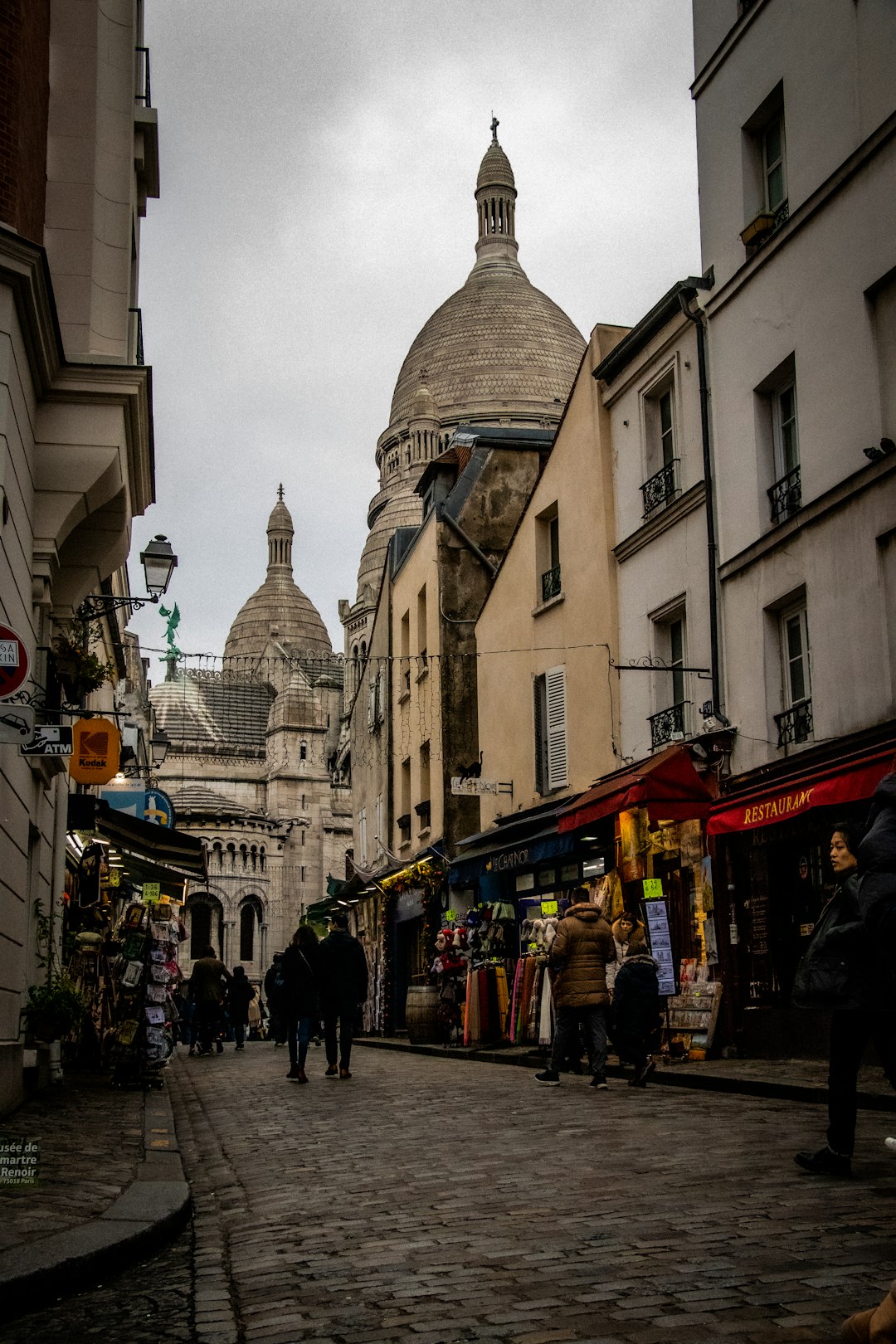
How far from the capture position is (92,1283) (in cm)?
522

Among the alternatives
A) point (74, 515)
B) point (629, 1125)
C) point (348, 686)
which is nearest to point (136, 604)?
point (74, 515)

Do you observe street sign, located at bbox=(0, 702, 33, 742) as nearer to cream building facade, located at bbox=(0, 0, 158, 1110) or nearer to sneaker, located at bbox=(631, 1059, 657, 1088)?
cream building facade, located at bbox=(0, 0, 158, 1110)

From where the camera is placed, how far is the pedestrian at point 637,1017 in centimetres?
→ 1260

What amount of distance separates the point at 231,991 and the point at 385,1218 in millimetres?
22441

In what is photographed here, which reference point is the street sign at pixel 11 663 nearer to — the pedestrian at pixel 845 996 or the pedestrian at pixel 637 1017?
the pedestrian at pixel 845 996

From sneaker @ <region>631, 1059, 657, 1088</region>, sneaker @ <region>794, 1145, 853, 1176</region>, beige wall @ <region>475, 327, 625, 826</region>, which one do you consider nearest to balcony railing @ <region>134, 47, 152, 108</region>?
beige wall @ <region>475, 327, 625, 826</region>

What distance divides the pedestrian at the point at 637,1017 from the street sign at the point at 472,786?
9.47m

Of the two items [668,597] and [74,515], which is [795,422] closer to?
[668,597]

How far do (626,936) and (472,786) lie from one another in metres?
7.76

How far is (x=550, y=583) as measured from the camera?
2200 cm

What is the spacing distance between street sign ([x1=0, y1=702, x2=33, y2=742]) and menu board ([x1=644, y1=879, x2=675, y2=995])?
395 inches

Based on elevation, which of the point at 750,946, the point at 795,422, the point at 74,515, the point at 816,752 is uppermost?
the point at 795,422

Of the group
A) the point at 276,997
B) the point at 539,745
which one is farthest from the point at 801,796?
the point at 276,997

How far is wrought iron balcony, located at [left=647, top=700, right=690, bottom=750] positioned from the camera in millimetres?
16859
